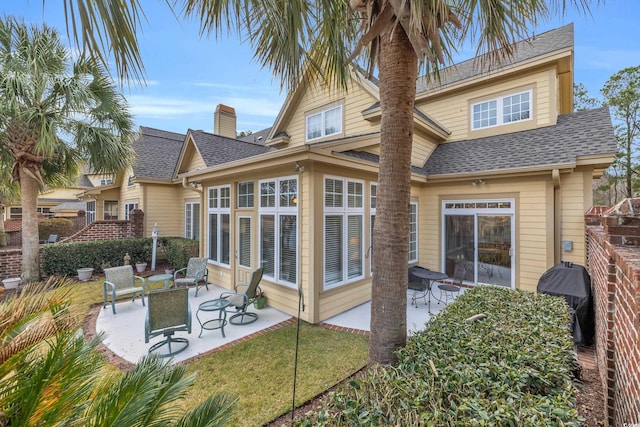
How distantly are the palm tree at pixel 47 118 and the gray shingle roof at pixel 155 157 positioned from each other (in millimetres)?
2833

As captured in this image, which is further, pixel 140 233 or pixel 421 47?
pixel 140 233

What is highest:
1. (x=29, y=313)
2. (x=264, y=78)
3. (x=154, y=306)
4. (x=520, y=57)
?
(x=520, y=57)

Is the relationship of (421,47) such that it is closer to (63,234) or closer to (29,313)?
(29,313)

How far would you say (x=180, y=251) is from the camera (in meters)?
11.1

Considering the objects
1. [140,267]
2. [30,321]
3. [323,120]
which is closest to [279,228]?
[30,321]

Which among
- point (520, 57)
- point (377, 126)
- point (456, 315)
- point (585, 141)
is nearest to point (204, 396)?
point (456, 315)

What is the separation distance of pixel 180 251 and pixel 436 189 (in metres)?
9.66

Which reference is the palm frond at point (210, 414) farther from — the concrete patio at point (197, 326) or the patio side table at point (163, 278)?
the patio side table at point (163, 278)

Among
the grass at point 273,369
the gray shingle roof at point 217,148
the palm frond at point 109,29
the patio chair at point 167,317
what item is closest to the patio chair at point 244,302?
the grass at point 273,369

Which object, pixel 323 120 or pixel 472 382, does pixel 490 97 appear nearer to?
pixel 323 120

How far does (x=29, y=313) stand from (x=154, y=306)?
339 cm

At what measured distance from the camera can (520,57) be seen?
917 centimetres

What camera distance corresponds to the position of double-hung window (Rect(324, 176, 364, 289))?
632cm

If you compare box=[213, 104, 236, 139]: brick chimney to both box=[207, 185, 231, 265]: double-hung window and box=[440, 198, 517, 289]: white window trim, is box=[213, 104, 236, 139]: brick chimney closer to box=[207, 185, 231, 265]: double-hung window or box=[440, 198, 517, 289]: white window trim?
box=[207, 185, 231, 265]: double-hung window
